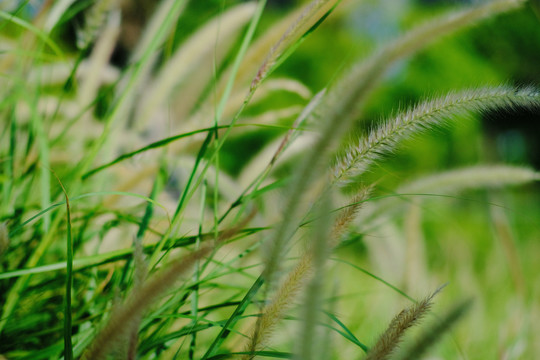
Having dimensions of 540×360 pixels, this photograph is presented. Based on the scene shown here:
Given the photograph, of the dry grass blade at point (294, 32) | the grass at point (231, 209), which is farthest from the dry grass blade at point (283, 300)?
the dry grass blade at point (294, 32)

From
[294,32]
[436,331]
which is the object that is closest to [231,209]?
[294,32]

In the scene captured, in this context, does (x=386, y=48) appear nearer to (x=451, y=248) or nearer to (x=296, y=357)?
(x=296, y=357)

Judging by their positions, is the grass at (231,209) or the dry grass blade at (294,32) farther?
the dry grass blade at (294,32)

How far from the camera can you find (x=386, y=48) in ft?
1.16

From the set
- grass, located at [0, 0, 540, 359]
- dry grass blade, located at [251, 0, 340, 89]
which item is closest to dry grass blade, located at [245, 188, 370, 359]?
grass, located at [0, 0, 540, 359]

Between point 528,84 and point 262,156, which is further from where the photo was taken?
point 262,156

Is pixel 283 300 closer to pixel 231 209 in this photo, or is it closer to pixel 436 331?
pixel 436 331

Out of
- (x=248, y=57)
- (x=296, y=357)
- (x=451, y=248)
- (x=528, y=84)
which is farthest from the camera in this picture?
(x=451, y=248)

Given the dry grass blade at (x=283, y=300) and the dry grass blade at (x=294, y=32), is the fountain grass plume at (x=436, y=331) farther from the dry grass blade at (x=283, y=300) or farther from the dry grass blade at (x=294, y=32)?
the dry grass blade at (x=294, y=32)

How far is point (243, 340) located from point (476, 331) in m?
1.06

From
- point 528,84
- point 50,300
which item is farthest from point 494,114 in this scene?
point 50,300

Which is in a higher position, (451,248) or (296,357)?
(451,248)

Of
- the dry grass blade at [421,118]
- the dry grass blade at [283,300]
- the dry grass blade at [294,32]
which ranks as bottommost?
the dry grass blade at [283,300]

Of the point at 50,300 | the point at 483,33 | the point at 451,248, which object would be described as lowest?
the point at 50,300
